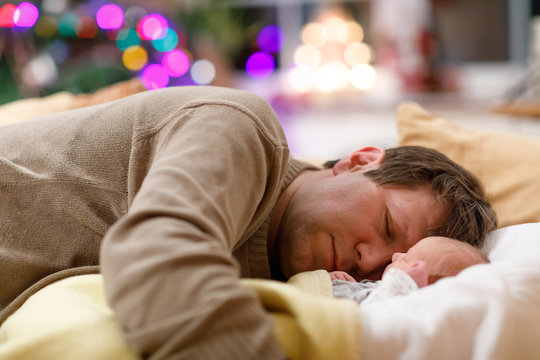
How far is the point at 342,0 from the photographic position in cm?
547

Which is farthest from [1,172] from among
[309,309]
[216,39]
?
[216,39]

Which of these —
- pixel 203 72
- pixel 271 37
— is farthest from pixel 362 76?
pixel 203 72

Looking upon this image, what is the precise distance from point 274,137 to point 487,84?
4.92 meters

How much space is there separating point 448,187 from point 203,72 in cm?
366

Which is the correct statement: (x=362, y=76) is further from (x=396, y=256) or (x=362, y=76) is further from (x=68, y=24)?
(x=396, y=256)

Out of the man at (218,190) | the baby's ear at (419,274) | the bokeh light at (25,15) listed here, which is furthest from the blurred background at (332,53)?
the baby's ear at (419,274)

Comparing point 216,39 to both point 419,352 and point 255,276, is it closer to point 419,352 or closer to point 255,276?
point 255,276

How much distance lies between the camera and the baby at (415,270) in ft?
2.66

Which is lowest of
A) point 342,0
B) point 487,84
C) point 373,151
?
point 487,84

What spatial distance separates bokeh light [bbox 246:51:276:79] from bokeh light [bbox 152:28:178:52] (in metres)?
1.84

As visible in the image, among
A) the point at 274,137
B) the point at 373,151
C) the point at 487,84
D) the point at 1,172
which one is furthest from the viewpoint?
the point at 487,84

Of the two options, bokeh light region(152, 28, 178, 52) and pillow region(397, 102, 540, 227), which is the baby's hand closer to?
pillow region(397, 102, 540, 227)

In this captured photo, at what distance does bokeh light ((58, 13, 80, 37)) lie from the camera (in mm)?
3537

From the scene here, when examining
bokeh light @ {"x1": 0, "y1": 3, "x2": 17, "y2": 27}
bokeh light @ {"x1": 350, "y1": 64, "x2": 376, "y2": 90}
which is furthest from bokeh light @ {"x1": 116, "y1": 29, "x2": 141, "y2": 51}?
bokeh light @ {"x1": 350, "y1": 64, "x2": 376, "y2": 90}
